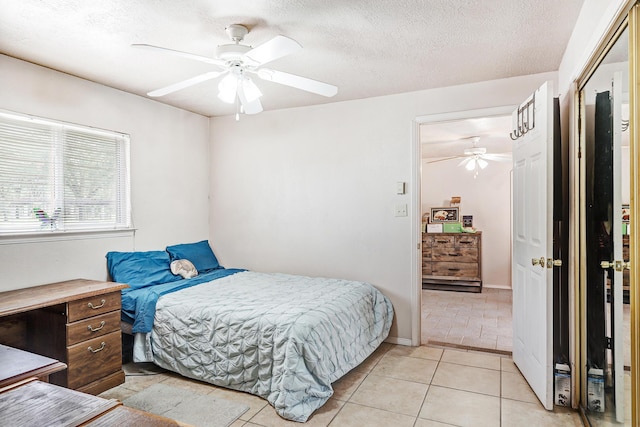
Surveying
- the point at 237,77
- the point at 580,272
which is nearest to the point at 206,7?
the point at 237,77

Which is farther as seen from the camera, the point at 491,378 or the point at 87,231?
the point at 87,231

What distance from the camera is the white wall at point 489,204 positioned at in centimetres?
636

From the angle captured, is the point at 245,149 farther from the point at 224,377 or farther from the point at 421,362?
the point at 421,362

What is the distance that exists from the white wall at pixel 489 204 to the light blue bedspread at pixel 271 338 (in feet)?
12.8

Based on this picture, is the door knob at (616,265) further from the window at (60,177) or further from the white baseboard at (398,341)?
the window at (60,177)

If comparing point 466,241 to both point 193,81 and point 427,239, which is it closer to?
point 427,239

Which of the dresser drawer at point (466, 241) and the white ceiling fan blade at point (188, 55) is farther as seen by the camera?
the dresser drawer at point (466, 241)

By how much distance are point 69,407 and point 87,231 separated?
8.53ft

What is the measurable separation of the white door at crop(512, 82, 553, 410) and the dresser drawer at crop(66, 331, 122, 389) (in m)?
2.82

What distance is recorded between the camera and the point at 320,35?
2.38 metres

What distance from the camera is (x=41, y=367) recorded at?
1.17m

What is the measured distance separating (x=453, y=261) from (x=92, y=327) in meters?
5.11

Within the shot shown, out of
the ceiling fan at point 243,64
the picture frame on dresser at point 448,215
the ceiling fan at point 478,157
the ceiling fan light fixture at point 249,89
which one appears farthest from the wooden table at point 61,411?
the picture frame on dresser at point 448,215

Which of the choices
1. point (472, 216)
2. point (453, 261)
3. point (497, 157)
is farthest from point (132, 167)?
point (472, 216)
